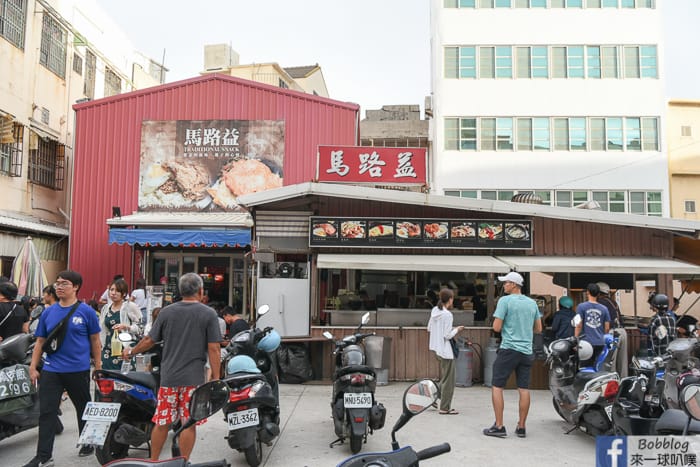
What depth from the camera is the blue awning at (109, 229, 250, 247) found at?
1309cm

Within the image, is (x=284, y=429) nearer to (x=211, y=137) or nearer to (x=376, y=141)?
(x=211, y=137)

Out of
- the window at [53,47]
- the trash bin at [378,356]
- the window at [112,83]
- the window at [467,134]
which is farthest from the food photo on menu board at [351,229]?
the window at [112,83]

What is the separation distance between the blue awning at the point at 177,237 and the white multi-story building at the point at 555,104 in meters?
11.4

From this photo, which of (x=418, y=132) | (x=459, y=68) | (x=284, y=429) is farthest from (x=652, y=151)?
(x=284, y=429)

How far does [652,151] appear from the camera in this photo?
2220 centimetres

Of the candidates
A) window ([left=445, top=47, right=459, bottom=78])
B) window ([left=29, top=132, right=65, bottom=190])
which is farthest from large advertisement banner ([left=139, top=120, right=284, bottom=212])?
window ([left=445, top=47, right=459, bottom=78])

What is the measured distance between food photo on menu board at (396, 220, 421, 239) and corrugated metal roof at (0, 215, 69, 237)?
365 inches

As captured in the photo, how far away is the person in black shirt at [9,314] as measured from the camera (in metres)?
6.75

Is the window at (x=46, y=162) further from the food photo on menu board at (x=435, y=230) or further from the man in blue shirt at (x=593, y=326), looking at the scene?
the man in blue shirt at (x=593, y=326)

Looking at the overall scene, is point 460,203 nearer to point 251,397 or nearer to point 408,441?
point 408,441

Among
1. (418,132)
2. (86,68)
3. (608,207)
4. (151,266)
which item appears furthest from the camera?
(418,132)

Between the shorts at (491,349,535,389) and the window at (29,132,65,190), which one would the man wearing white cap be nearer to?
the shorts at (491,349,535,389)

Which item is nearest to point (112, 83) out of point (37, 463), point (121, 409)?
point (121, 409)

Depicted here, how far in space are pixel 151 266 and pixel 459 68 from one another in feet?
47.4
